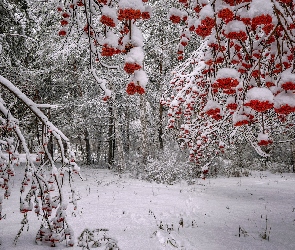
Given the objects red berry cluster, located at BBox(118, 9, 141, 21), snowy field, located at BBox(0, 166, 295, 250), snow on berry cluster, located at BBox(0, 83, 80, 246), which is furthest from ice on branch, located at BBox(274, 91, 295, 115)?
snowy field, located at BBox(0, 166, 295, 250)

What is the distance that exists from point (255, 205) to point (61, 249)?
4.70 meters

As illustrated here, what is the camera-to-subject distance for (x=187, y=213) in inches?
206

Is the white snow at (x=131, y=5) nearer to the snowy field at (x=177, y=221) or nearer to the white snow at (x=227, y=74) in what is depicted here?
the white snow at (x=227, y=74)

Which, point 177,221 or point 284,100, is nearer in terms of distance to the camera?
point 284,100

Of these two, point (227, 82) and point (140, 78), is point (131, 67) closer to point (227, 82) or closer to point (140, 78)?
point (140, 78)

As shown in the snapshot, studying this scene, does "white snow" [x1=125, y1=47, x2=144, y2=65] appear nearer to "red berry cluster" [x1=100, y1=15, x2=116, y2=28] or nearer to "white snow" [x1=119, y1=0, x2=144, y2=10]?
"white snow" [x1=119, y1=0, x2=144, y2=10]

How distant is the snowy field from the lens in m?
3.48

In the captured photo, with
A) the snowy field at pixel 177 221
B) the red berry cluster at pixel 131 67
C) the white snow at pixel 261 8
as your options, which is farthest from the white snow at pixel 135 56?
the snowy field at pixel 177 221

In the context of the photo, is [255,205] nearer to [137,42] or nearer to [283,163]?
[137,42]

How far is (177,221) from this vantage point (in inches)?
180

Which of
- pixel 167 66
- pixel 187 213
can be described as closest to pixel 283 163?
pixel 167 66

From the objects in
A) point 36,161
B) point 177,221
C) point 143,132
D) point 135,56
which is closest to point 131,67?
point 135,56

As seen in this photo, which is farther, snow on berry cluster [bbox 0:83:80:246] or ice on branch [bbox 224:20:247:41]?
snow on berry cluster [bbox 0:83:80:246]

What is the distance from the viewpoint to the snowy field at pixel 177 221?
3.48m
